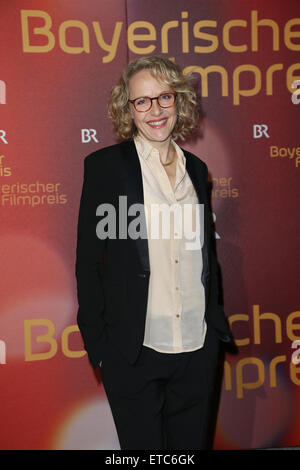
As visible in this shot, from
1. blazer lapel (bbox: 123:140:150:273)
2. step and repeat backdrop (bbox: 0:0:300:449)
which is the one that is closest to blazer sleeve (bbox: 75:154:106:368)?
blazer lapel (bbox: 123:140:150:273)

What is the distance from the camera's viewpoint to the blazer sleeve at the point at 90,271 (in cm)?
179

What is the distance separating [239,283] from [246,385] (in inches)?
23.6

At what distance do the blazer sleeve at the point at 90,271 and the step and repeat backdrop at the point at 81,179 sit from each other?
2.25 ft

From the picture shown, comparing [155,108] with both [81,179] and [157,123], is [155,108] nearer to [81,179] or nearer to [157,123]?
[157,123]

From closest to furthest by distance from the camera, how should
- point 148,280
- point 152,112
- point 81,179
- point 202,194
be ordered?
1. point 148,280
2. point 152,112
3. point 202,194
4. point 81,179

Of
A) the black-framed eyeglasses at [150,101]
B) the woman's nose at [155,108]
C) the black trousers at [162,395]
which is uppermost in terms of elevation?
the black-framed eyeglasses at [150,101]

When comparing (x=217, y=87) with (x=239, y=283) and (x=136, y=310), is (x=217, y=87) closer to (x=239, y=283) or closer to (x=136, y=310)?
(x=239, y=283)

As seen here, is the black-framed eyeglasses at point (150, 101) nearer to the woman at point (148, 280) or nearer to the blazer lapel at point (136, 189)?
the woman at point (148, 280)

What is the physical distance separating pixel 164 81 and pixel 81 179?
829mm

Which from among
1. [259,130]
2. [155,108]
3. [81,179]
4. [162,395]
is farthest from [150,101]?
[162,395]

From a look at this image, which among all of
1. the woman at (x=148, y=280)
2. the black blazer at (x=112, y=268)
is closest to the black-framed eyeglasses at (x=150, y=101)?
the woman at (x=148, y=280)

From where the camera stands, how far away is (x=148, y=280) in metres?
1.71

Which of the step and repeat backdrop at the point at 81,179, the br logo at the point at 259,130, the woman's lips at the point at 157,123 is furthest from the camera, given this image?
the br logo at the point at 259,130

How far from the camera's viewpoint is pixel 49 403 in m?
2.54
